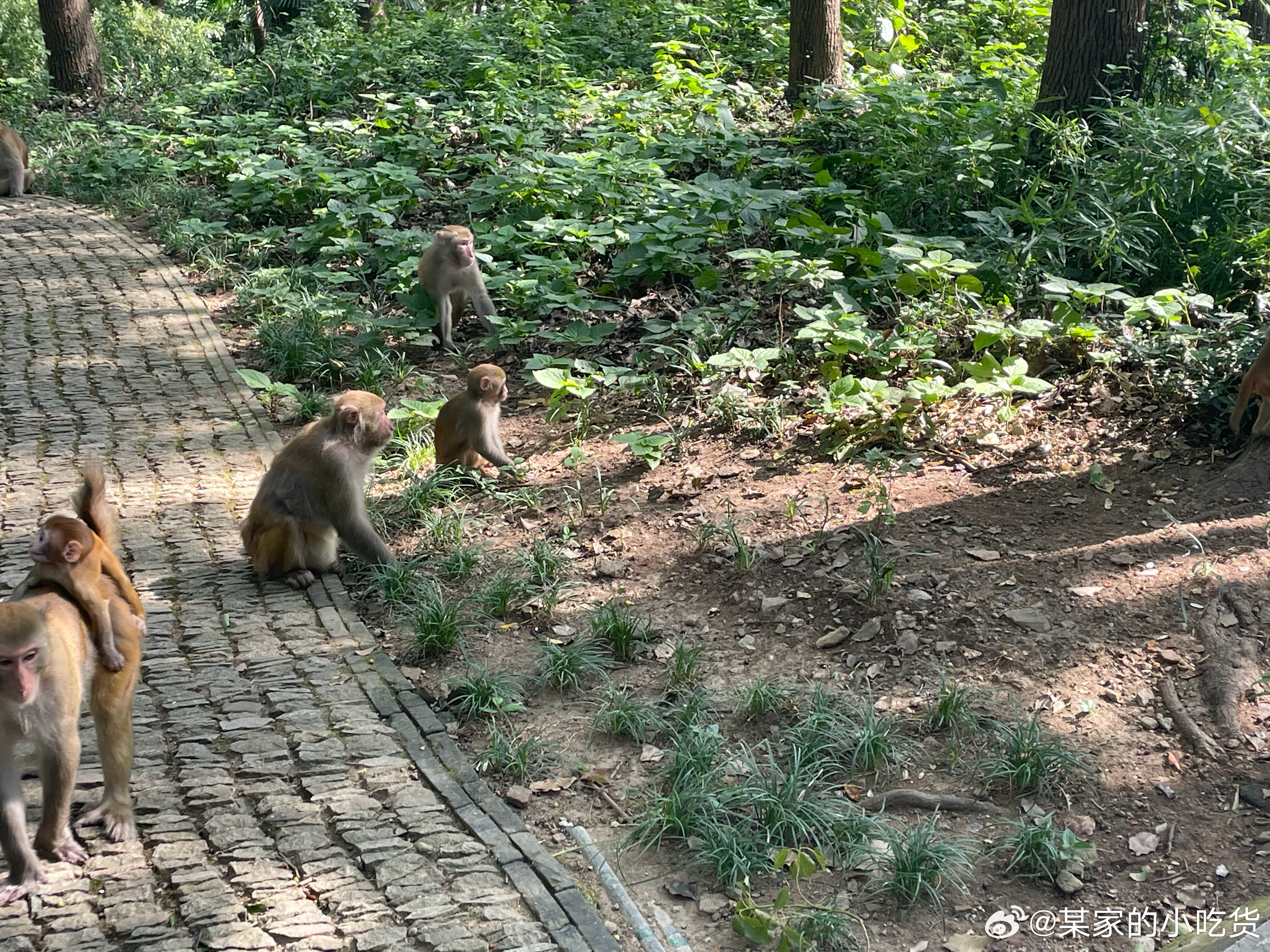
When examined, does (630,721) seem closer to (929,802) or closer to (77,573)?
(929,802)

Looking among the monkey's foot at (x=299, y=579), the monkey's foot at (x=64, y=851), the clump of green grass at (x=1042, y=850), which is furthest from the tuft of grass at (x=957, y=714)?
the monkey's foot at (x=299, y=579)

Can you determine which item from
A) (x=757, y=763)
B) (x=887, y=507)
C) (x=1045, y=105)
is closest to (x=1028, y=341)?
(x=887, y=507)

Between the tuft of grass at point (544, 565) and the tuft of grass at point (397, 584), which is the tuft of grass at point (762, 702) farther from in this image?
the tuft of grass at point (397, 584)

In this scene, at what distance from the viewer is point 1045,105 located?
10680mm

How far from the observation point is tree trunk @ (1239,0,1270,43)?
1288 cm

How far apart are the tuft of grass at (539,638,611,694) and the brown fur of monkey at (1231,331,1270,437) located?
4.06 m

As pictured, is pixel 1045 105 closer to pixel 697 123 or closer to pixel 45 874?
pixel 697 123

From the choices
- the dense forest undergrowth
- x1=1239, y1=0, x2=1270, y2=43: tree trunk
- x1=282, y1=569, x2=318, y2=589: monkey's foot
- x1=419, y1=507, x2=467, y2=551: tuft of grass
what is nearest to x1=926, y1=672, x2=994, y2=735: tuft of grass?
the dense forest undergrowth

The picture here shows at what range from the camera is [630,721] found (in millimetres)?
5715

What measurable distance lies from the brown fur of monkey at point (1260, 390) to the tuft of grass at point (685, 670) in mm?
3572

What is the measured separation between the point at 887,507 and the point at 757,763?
209 cm

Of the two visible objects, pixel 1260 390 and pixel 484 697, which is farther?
pixel 1260 390

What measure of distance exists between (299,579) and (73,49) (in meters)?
16.8

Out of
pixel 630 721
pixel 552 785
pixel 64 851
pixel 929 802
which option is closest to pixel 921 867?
pixel 929 802
